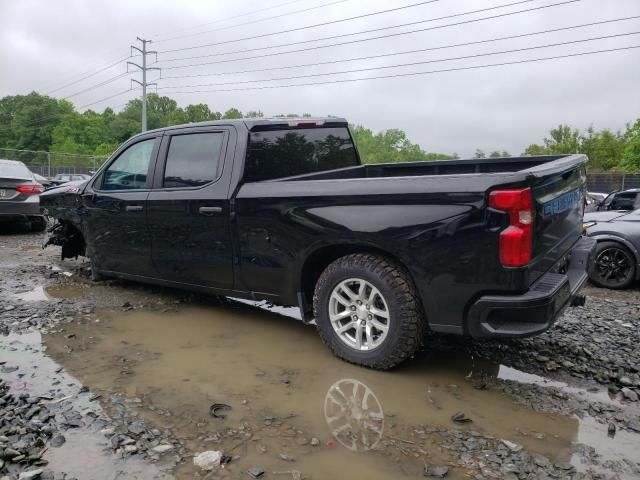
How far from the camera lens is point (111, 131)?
282 feet

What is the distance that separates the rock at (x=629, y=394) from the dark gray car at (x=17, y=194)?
Answer: 33.9ft

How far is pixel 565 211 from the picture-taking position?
376 centimetres

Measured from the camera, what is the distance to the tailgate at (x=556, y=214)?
3.25 m

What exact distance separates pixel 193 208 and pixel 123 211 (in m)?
Answer: 1.15

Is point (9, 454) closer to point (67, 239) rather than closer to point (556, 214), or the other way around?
point (556, 214)

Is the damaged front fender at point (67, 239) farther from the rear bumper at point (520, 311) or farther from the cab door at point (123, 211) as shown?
the rear bumper at point (520, 311)

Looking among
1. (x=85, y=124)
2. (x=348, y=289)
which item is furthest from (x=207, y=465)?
(x=85, y=124)

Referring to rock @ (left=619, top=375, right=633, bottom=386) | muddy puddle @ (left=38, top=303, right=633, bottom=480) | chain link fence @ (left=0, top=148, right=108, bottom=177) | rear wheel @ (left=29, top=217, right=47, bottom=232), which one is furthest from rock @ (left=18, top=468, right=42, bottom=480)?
chain link fence @ (left=0, top=148, right=108, bottom=177)

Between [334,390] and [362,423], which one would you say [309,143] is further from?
[362,423]

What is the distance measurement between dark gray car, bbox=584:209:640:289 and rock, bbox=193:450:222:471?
5.71m

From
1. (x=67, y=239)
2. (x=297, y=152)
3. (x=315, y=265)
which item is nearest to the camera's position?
(x=315, y=265)

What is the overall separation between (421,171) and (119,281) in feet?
12.9

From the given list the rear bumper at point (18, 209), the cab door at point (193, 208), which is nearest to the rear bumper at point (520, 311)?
the cab door at point (193, 208)

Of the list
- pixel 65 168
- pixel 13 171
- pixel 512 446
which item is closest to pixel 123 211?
pixel 512 446
